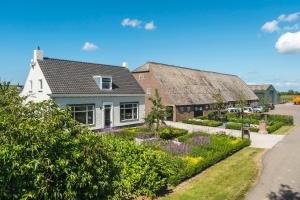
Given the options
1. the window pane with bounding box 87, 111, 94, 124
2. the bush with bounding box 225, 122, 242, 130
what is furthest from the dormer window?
the bush with bounding box 225, 122, 242, 130

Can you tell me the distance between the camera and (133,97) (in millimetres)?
36750

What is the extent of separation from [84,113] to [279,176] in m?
20.5

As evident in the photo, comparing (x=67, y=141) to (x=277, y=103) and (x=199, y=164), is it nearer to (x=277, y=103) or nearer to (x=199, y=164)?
(x=199, y=164)

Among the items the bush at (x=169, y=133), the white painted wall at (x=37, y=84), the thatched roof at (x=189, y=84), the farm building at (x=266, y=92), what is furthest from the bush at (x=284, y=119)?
the farm building at (x=266, y=92)

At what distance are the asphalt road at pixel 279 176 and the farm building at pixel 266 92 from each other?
5985 centimetres

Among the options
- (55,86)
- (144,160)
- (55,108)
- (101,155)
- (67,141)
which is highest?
(55,86)

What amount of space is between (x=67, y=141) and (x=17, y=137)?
48.3 inches

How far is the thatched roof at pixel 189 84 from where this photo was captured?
1795 inches

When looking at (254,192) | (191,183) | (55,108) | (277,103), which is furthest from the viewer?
(277,103)

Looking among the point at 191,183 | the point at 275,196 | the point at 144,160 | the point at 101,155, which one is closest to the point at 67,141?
the point at 101,155

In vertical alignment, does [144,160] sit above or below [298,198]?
above

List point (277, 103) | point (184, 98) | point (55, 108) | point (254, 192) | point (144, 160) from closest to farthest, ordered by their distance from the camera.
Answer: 1. point (55, 108)
2. point (144, 160)
3. point (254, 192)
4. point (184, 98)
5. point (277, 103)

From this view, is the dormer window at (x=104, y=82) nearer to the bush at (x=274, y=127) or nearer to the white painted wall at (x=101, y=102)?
the white painted wall at (x=101, y=102)

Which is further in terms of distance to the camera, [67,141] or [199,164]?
[199,164]
